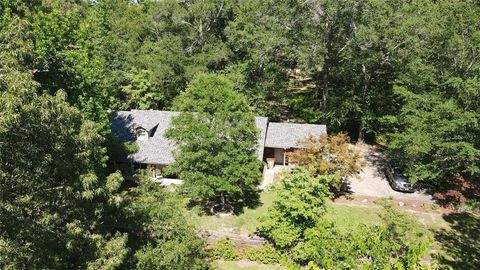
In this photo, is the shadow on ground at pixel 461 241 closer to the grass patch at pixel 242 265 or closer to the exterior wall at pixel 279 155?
the grass patch at pixel 242 265

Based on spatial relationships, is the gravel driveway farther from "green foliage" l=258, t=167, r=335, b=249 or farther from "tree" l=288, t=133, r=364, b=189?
"green foliage" l=258, t=167, r=335, b=249

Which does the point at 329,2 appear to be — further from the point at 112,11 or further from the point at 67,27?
the point at 112,11

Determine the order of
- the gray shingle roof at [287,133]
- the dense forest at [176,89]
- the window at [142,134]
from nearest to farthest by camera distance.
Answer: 1. the dense forest at [176,89]
2. the window at [142,134]
3. the gray shingle roof at [287,133]

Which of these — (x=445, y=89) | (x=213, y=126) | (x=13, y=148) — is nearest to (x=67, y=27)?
(x=213, y=126)

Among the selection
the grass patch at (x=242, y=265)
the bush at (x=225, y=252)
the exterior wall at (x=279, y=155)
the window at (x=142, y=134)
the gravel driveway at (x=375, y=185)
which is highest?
the window at (x=142, y=134)

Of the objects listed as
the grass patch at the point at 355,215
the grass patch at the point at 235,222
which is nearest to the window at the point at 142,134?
the grass patch at the point at 235,222

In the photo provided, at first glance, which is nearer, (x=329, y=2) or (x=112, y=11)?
(x=329, y=2)

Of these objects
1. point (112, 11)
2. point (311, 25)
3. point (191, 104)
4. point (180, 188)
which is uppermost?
point (112, 11)
